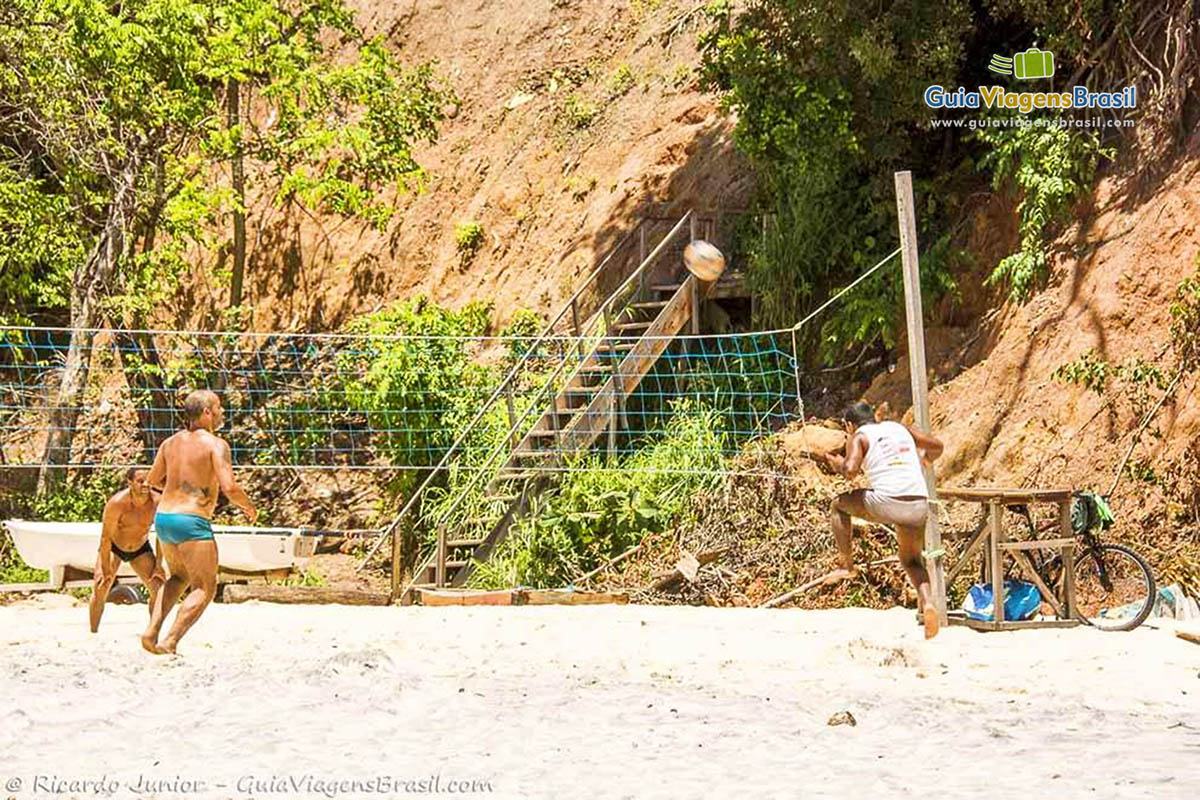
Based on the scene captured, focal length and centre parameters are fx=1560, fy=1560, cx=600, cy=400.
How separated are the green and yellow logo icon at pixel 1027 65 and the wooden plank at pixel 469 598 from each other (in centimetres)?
653

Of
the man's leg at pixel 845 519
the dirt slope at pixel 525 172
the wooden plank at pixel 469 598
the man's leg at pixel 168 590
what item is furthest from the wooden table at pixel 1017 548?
the dirt slope at pixel 525 172

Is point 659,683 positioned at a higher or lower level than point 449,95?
lower

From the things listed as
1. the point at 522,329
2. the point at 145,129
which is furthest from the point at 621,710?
the point at 145,129

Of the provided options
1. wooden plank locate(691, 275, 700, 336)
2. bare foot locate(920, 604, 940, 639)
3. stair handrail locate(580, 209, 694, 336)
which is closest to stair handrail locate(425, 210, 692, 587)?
stair handrail locate(580, 209, 694, 336)

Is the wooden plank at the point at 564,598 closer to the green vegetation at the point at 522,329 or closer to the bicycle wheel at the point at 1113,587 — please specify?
the bicycle wheel at the point at 1113,587

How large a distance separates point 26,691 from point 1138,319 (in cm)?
878

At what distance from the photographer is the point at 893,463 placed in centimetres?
898

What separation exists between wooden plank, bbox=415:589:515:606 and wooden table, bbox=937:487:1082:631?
363 centimetres

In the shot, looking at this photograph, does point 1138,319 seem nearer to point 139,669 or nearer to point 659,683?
point 659,683

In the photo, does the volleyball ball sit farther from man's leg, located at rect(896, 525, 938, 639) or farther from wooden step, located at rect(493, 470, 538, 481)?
man's leg, located at rect(896, 525, 938, 639)

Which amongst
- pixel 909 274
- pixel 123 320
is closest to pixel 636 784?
pixel 909 274

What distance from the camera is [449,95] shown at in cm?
2208

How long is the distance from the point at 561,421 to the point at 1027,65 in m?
5.34

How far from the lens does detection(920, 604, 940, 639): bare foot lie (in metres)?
8.93
